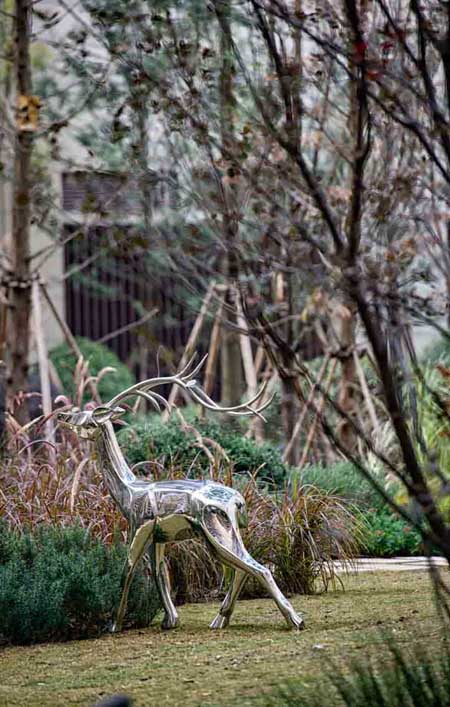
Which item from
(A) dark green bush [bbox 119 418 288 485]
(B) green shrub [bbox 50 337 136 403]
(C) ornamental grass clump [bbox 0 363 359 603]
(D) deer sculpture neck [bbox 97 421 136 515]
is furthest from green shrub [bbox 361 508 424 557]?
(B) green shrub [bbox 50 337 136 403]

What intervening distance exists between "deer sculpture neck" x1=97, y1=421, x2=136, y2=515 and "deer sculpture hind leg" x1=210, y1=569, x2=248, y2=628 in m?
0.66

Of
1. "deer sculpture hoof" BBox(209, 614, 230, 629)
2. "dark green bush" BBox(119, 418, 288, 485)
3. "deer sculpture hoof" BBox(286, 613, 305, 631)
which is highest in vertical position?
"dark green bush" BBox(119, 418, 288, 485)

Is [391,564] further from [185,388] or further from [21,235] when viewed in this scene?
[21,235]

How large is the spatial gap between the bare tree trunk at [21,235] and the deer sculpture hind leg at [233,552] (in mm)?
4897

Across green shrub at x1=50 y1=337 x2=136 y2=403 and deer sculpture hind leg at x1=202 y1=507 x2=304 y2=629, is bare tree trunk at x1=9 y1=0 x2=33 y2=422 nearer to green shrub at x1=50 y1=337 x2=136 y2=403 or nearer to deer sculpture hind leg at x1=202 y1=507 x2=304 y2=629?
green shrub at x1=50 y1=337 x2=136 y2=403

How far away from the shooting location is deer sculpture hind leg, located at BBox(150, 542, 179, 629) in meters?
6.15

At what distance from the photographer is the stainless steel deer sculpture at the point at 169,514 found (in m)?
5.86

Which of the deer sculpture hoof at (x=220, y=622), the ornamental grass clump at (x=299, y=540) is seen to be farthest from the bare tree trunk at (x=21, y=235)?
the deer sculpture hoof at (x=220, y=622)

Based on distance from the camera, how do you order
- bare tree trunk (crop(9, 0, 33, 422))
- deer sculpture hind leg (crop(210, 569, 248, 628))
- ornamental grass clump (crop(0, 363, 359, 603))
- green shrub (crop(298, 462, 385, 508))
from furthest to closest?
bare tree trunk (crop(9, 0, 33, 422))
green shrub (crop(298, 462, 385, 508))
ornamental grass clump (crop(0, 363, 359, 603))
deer sculpture hind leg (crop(210, 569, 248, 628))

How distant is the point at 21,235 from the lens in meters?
11.1

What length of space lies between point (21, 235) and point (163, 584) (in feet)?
18.6

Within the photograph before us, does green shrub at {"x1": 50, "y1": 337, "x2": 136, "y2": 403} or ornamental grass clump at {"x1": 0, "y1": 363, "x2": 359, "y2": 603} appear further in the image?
green shrub at {"x1": 50, "y1": 337, "x2": 136, "y2": 403}

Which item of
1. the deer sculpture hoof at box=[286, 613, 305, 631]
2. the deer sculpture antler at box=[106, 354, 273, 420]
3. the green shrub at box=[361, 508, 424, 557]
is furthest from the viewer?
the green shrub at box=[361, 508, 424, 557]

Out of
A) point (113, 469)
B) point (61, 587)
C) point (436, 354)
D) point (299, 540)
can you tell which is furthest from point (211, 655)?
point (436, 354)
